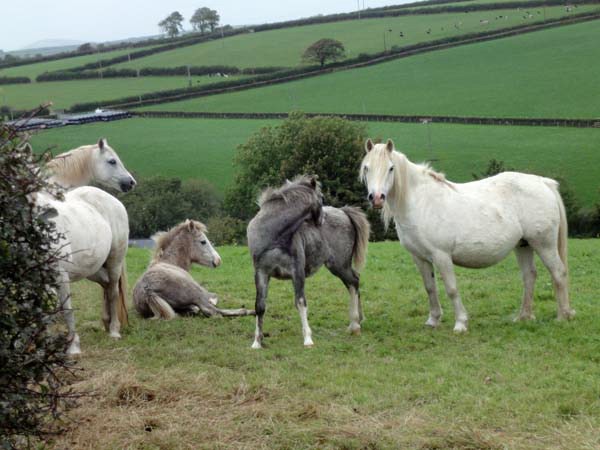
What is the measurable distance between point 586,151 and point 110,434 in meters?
45.5

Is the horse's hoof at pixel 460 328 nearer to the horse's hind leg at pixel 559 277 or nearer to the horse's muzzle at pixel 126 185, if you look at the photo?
the horse's hind leg at pixel 559 277

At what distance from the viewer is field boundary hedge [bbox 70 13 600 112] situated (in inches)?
2675

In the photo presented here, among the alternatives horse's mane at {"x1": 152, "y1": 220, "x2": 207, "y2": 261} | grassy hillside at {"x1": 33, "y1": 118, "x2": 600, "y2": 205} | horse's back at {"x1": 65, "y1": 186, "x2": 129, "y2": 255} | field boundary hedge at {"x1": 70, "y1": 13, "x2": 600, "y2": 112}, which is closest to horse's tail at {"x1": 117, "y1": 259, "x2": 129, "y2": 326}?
horse's back at {"x1": 65, "y1": 186, "x2": 129, "y2": 255}

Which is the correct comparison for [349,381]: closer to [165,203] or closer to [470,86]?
[165,203]

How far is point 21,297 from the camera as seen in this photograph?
510 centimetres

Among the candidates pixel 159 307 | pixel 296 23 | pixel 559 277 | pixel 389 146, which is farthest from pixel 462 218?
pixel 296 23

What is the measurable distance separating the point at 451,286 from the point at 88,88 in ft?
221

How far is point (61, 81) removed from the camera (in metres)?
76.4

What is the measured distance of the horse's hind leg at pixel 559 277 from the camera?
34.3 feet

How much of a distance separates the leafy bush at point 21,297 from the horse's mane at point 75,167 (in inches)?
212

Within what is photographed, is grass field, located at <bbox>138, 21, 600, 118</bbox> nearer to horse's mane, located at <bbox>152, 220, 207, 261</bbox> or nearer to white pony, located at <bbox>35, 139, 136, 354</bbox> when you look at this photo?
horse's mane, located at <bbox>152, 220, 207, 261</bbox>

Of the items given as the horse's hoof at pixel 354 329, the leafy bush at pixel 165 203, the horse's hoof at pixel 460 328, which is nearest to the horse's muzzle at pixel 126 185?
the horse's hoof at pixel 354 329

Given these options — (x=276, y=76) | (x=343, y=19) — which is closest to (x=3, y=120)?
(x=276, y=76)

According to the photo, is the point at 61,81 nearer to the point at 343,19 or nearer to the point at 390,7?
the point at 343,19
